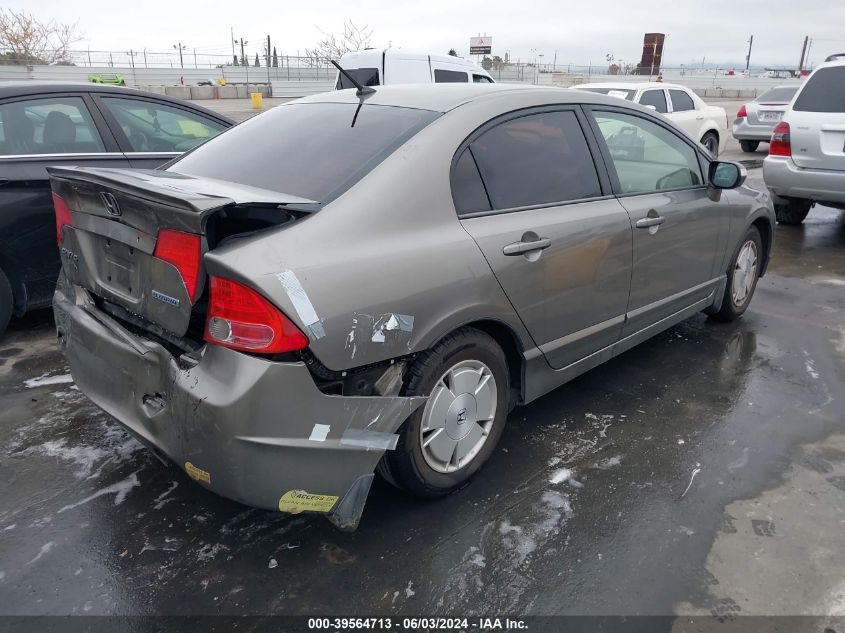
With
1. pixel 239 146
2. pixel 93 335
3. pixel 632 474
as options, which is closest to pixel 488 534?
pixel 632 474

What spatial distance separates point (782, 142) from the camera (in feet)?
23.5

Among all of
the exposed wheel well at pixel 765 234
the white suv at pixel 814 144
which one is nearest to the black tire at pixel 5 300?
the exposed wheel well at pixel 765 234

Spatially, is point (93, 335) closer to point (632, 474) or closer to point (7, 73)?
point (632, 474)

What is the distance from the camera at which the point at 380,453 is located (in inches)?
94.7

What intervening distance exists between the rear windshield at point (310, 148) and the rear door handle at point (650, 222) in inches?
52.7

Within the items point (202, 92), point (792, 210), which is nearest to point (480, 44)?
point (202, 92)

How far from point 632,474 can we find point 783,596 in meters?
0.82

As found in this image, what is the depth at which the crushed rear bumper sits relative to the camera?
2117 millimetres

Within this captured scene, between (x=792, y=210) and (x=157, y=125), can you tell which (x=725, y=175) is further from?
(x=792, y=210)

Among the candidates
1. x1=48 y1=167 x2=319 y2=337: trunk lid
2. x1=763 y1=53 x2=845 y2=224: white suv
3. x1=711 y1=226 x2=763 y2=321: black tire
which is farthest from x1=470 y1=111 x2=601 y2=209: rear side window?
x1=763 y1=53 x2=845 y2=224: white suv

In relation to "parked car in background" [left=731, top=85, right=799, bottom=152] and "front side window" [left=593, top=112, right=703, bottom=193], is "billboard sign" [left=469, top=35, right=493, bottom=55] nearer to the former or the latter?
"parked car in background" [left=731, top=85, right=799, bottom=152]

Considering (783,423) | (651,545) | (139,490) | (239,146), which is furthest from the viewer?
(783,423)

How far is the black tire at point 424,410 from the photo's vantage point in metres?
2.51

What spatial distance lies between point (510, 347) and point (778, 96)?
14.8 m
